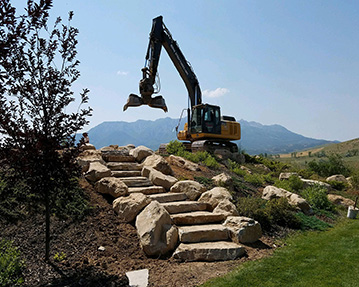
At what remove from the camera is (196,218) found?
19.6ft

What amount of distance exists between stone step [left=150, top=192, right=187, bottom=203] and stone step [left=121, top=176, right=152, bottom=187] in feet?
2.66

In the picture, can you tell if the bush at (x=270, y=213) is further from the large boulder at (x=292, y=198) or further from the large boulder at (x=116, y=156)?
the large boulder at (x=116, y=156)

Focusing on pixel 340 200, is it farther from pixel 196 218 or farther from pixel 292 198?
pixel 196 218

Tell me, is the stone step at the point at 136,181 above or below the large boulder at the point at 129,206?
above

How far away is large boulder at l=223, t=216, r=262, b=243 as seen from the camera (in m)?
5.49

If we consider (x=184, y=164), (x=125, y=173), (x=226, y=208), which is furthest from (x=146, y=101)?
(x=226, y=208)

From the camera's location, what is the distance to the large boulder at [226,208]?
246 inches

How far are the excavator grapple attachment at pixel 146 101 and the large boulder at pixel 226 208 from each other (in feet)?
20.5

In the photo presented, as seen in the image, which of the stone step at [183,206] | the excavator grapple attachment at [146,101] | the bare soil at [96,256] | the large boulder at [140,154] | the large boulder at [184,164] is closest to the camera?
the bare soil at [96,256]

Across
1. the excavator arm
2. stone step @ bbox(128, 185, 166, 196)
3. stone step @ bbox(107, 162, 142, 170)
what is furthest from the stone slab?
the excavator arm

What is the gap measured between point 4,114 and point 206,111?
12.7m

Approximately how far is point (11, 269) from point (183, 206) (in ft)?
11.7

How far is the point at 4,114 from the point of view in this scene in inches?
159

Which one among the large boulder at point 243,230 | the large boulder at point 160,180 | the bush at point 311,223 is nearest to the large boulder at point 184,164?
the large boulder at point 160,180
